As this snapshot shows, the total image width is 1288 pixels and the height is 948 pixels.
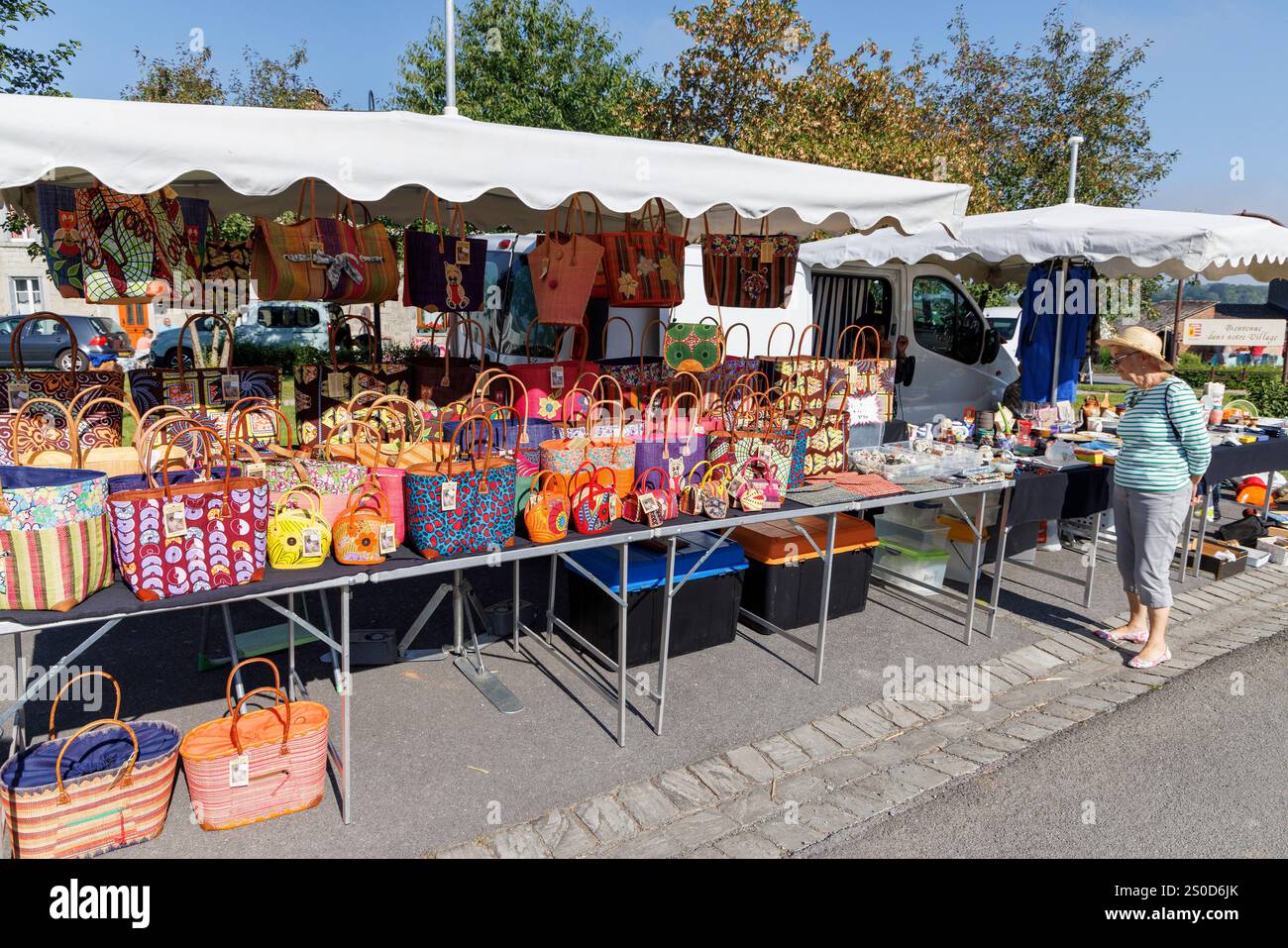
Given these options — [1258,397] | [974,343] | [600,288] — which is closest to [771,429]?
[600,288]

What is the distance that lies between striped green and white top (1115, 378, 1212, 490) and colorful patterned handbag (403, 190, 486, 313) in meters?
3.37

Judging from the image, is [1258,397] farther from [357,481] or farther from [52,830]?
[52,830]

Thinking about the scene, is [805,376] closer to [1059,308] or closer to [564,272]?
[564,272]

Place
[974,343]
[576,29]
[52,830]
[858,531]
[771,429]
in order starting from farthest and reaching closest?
[576,29], [974,343], [858,531], [771,429], [52,830]

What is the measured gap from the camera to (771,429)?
407cm

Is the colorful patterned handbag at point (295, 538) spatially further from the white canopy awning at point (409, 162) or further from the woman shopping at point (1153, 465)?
the woman shopping at point (1153, 465)

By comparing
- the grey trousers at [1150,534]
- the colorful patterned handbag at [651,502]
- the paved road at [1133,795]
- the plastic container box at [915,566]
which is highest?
the colorful patterned handbag at [651,502]

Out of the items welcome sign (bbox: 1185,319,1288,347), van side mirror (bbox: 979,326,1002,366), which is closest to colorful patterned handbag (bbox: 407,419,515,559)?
van side mirror (bbox: 979,326,1002,366)

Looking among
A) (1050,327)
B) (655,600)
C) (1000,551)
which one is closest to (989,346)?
(1050,327)

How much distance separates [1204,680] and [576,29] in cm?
1848

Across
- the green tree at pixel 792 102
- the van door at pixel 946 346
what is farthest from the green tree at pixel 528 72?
the van door at pixel 946 346

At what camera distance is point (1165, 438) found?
4.16 metres

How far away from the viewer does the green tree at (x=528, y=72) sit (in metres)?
17.5

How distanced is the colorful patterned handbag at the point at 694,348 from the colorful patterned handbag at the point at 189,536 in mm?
2704
